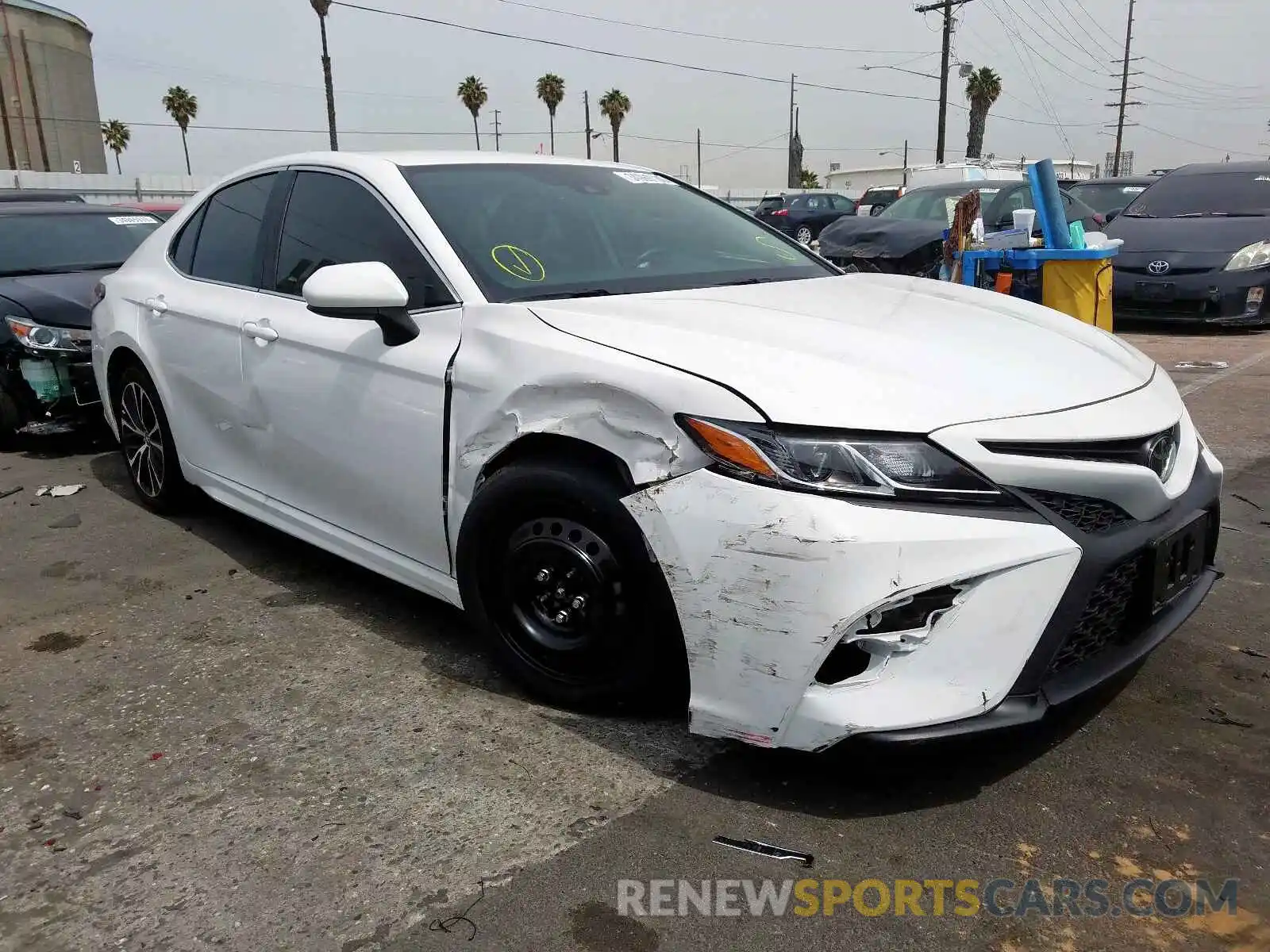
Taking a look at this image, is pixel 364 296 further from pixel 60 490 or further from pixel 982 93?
pixel 982 93

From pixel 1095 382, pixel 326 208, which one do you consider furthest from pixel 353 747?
pixel 1095 382

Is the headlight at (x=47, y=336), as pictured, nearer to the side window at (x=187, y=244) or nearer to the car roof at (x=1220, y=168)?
the side window at (x=187, y=244)

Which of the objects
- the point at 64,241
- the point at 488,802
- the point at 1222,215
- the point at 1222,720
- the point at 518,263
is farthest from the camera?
the point at 1222,215

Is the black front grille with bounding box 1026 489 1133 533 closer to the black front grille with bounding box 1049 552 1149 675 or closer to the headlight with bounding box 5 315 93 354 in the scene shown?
the black front grille with bounding box 1049 552 1149 675

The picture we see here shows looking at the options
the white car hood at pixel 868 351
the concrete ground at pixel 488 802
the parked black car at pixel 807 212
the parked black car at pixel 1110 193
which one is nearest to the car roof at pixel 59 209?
the concrete ground at pixel 488 802

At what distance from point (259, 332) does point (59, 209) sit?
174 inches

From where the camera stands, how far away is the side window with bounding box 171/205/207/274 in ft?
13.3

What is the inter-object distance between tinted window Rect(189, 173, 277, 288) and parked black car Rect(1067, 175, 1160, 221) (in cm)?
1256

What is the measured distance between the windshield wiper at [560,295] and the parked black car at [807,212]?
79.5 feet

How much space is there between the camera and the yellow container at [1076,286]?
6.51 m

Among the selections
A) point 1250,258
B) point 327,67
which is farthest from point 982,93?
point 1250,258

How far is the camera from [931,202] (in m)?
11.4

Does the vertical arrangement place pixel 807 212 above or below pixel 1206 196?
below

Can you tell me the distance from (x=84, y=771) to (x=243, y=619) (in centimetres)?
94
